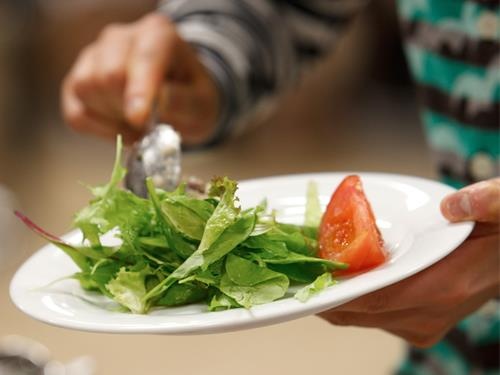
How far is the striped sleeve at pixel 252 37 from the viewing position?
1.46 m

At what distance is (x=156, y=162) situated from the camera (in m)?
1.05

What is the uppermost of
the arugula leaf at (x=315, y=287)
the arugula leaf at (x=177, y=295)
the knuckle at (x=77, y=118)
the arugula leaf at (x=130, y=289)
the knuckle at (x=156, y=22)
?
the knuckle at (x=156, y=22)

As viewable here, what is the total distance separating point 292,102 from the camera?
4.33 meters

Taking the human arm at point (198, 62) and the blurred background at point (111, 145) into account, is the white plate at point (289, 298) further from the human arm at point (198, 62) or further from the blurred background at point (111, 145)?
the blurred background at point (111, 145)

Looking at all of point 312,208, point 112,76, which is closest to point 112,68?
point 112,76

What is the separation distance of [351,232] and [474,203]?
0.12 m

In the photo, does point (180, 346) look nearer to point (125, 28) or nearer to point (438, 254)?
point (125, 28)

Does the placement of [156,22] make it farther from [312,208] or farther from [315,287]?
[315,287]

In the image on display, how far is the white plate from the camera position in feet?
2.25

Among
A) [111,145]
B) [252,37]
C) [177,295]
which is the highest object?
[252,37]

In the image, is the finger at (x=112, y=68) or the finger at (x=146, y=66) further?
the finger at (x=112, y=68)

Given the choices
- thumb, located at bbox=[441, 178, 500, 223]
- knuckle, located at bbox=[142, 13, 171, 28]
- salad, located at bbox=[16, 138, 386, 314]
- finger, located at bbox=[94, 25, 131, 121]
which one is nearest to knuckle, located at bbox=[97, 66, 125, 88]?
finger, located at bbox=[94, 25, 131, 121]

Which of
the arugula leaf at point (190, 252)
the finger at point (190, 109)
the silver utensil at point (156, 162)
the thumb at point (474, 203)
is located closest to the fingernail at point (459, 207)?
the thumb at point (474, 203)

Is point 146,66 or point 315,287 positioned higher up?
point 146,66
